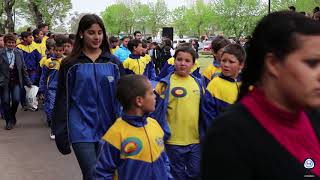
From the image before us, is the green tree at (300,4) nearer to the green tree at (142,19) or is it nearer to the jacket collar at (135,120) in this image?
the green tree at (142,19)

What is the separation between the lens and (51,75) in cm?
915

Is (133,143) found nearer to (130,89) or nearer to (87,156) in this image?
(130,89)

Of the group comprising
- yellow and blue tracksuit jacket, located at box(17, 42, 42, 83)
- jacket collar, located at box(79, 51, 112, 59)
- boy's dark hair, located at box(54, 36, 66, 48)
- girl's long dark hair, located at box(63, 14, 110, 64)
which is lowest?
yellow and blue tracksuit jacket, located at box(17, 42, 42, 83)

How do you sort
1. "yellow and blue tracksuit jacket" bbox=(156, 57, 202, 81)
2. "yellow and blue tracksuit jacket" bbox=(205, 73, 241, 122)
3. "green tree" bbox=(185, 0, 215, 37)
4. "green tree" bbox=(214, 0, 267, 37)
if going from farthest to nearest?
1. "green tree" bbox=(185, 0, 215, 37)
2. "green tree" bbox=(214, 0, 267, 37)
3. "yellow and blue tracksuit jacket" bbox=(156, 57, 202, 81)
4. "yellow and blue tracksuit jacket" bbox=(205, 73, 241, 122)

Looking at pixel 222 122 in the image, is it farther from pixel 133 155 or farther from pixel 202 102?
pixel 202 102

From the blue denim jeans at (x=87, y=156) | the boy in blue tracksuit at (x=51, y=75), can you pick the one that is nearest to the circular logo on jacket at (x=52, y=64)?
the boy in blue tracksuit at (x=51, y=75)

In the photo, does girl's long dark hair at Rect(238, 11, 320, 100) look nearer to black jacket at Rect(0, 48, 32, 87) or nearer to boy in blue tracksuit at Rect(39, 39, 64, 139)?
boy in blue tracksuit at Rect(39, 39, 64, 139)

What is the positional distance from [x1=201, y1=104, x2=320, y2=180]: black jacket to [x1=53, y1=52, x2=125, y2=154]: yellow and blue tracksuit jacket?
2.70 meters

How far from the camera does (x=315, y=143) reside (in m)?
1.77

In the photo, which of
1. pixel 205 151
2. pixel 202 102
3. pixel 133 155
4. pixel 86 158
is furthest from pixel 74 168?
pixel 205 151

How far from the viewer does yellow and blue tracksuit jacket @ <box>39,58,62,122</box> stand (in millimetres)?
9047

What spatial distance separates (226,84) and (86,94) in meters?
1.53

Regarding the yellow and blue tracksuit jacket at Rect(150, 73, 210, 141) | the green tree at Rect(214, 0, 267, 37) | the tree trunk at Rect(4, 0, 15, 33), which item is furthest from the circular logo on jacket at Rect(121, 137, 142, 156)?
the green tree at Rect(214, 0, 267, 37)

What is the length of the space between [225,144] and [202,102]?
3.65 meters
